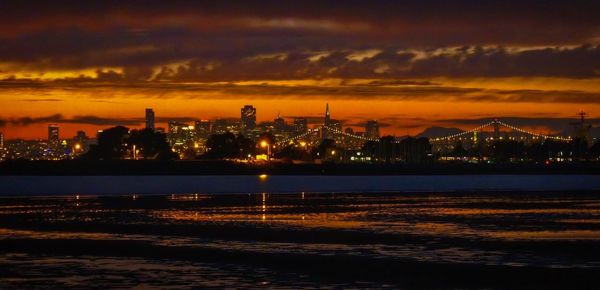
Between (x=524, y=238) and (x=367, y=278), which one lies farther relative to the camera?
(x=524, y=238)

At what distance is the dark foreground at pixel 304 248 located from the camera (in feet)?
105

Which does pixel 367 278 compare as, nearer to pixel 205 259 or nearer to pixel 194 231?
pixel 205 259

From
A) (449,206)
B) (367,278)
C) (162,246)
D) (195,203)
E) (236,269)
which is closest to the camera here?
(367,278)

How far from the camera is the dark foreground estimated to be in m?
32.1

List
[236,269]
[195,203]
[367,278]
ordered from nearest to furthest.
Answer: [367,278]
[236,269]
[195,203]

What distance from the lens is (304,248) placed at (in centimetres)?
4109

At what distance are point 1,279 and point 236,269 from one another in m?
7.45

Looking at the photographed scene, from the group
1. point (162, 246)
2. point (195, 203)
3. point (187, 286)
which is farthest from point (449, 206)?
point (187, 286)

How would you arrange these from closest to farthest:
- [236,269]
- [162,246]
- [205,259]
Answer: [236,269], [205,259], [162,246]

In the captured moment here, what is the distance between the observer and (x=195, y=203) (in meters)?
79.4

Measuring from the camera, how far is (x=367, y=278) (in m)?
32.3

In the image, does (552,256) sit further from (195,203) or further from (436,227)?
(195,203)

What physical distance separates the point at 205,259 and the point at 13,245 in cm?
959

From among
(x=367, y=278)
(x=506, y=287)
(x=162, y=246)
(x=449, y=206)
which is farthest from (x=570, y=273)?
(x=449, y=206)
